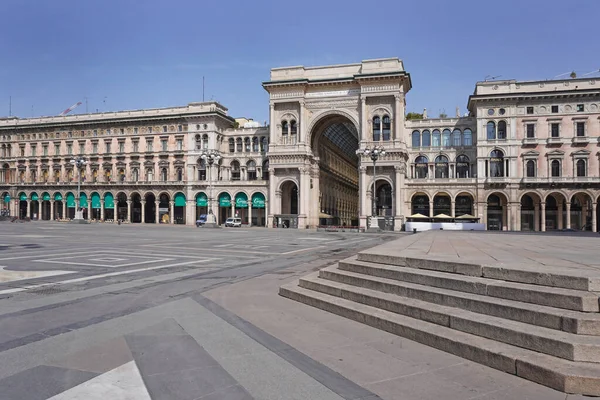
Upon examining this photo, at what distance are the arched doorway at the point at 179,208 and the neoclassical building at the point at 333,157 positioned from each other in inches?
6.9

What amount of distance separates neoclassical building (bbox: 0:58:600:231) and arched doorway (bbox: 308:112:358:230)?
1.40 ft

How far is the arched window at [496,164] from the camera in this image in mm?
63188

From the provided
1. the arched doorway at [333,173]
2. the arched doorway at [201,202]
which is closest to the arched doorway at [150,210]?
the arched doorway at [201,202]

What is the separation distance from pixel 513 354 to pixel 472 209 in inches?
2475

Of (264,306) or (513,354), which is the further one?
(264,306)

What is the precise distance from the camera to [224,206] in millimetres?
75875

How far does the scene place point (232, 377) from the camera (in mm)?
4977

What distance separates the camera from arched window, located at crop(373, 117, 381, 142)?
213 feet

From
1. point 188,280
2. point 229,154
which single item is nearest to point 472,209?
point 229,154

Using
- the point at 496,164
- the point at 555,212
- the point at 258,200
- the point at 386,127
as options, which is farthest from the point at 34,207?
the point at 555,212

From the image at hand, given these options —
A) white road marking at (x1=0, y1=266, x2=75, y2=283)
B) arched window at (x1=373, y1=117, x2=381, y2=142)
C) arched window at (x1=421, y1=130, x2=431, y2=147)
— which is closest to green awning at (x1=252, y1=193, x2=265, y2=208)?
arched window at (x1=373, y1=117, x2=381, y2=142)

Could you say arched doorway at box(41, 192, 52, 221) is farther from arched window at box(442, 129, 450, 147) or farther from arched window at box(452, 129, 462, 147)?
arched window at box(452, 129, 462, 147)

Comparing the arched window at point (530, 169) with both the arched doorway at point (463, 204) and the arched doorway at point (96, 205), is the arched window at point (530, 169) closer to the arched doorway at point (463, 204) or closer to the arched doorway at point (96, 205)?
the arched doorway at point (463, 204)

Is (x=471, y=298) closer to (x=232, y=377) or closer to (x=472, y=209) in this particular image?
(x=232, y=377)
